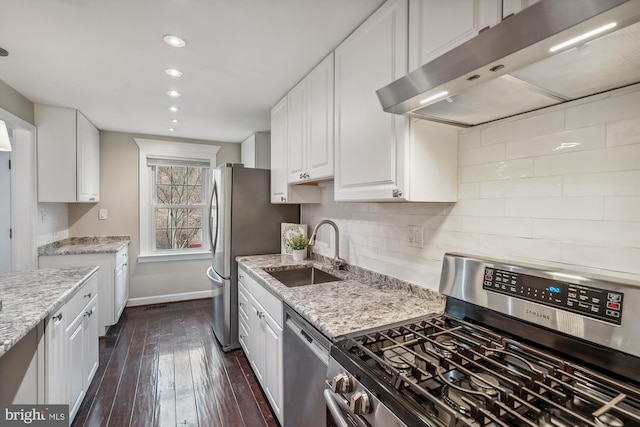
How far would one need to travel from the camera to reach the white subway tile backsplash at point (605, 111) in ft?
3.00

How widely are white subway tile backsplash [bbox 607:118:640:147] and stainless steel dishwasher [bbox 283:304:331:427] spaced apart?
3.81 ft

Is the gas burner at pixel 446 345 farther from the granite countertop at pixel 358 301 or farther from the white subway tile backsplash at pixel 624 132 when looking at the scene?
the white subway tile backsplash at pixel 624 132

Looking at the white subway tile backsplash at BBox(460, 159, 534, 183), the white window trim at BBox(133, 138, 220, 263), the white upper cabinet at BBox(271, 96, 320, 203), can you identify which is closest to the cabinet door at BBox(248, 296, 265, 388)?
the white upper cabinet at BBox(271, 96, 320, 203)

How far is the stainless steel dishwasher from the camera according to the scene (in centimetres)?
128

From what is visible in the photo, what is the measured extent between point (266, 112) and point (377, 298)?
225 centimetres

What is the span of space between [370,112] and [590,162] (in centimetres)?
86

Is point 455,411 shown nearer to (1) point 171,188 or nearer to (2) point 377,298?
(2) point 377,298

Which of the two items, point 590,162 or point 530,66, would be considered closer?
point 530,66

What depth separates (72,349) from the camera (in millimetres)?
1759

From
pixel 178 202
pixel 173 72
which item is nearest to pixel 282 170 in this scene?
pixel 173 72

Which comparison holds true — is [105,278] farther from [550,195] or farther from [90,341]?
→ [550,195]

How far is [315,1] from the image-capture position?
1449 millimetres

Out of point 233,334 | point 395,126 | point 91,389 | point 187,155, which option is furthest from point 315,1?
point 187,155

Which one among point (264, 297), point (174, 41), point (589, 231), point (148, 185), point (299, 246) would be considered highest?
point (174, 41)
